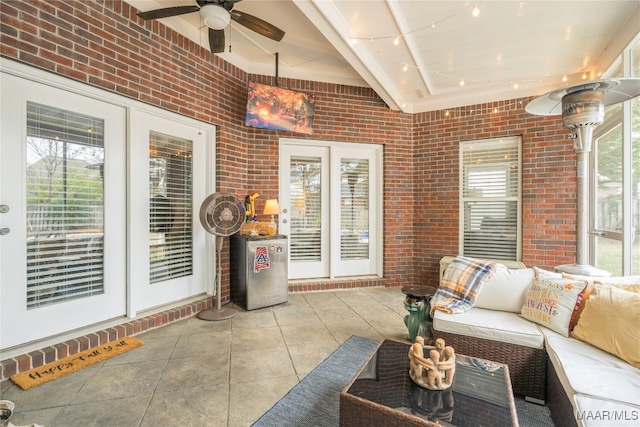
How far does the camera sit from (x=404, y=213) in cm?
467

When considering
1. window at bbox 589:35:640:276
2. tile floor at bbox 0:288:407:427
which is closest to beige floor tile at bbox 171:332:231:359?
tile floor at bbox 0:288:407:427

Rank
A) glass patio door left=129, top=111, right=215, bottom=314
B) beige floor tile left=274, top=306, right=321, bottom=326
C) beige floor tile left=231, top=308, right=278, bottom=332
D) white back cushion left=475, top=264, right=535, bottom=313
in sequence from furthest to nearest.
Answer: beige floor tile left=274, top=306, right=321, bottom=326
beige floor tile left=231, top=308, right=278, bottom=332
glass patio door left=129, top=111, right=215, bottom=314
white back cushion left=475, top=264, right=535, bottom=313

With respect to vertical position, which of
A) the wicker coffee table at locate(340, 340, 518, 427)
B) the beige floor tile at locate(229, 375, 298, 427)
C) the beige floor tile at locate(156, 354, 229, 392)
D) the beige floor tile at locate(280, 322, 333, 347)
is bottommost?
the beige floor tile at locate(229, 375, 298, 427)

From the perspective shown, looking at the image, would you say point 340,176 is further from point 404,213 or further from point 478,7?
point 478,7

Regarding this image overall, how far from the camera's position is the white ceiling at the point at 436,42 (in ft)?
8.41

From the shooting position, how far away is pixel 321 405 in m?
1.79

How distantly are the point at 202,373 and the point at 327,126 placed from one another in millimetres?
3399

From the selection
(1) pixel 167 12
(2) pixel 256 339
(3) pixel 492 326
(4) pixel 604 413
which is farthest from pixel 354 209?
(4) pixel 604 413

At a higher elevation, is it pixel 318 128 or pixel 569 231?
pixel 318 128

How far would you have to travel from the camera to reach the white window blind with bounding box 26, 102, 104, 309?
7.27 feet

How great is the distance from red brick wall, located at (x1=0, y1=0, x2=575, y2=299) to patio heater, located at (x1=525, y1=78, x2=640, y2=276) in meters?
1.72

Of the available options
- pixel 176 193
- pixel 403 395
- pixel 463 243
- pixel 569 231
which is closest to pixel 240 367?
pixel 403 395

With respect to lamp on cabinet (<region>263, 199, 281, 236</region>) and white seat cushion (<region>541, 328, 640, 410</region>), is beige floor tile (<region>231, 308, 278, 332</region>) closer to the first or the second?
lamp on cabinet (<region>263, 199, 281, 236</region>)

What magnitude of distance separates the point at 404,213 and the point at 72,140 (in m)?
4.07
